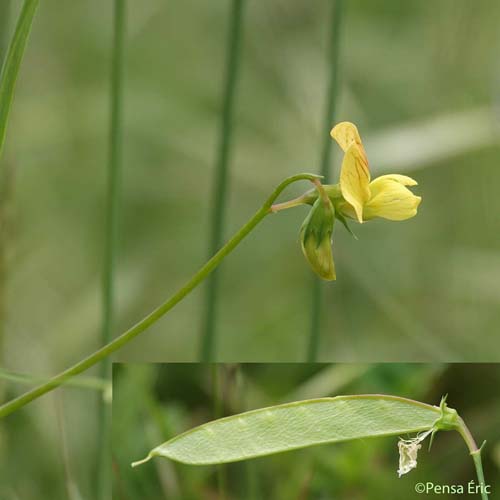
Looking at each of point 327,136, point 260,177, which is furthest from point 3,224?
point 260,177

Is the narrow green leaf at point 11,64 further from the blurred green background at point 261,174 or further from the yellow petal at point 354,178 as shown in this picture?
the blurred green background at point 261,174

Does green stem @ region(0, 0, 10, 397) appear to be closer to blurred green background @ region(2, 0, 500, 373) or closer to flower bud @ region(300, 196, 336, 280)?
flower bud @ region(300, 196, 336, 280)

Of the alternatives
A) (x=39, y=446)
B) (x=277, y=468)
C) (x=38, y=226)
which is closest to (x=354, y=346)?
(x=39, y=446)

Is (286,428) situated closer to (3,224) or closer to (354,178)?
(354,178)

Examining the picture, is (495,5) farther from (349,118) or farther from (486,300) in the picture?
(486,300)

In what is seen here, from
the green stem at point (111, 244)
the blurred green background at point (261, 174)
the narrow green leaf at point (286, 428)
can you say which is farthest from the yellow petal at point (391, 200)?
the blurred green background at point (261, 174)
